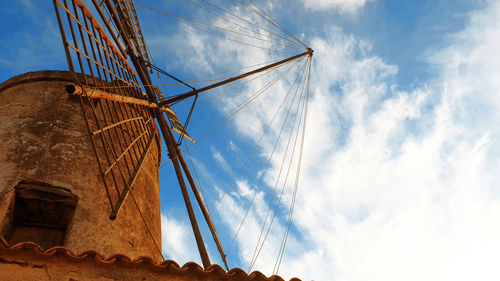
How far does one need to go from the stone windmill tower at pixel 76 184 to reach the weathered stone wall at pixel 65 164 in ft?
0.04

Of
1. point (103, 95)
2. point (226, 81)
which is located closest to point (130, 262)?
point (103, 95)

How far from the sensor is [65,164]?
499 cm

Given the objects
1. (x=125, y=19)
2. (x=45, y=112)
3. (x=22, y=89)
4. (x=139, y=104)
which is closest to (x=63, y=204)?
(x=45, y=112)

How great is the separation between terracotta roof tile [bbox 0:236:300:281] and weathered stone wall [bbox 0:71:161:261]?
1199mm

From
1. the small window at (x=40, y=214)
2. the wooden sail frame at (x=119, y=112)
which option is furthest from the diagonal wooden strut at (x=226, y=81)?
the small window at (x=40, y=214)

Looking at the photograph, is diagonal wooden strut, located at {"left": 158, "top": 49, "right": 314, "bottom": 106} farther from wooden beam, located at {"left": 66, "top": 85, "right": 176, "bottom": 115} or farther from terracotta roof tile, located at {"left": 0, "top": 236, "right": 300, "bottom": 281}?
terracotta roof tile, located at {"left": 0, "top": 236, "right": 300, "bottom": 281}

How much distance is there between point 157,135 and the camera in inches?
314

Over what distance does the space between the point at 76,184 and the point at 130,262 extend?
2.01m

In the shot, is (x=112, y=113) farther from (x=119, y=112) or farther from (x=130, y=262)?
(x=130, y=262)

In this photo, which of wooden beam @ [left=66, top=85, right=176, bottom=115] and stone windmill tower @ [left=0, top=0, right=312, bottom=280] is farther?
wooden beam @ [left=66, top=85, right=176, bottom=115]

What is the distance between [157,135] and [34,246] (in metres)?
5.00

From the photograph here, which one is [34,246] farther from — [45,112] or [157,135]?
[157,135]

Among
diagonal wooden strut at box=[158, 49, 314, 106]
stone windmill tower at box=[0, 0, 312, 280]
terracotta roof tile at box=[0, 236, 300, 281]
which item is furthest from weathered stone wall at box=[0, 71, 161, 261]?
diagonal wooden strut at box=[158, 49, 314, 106]

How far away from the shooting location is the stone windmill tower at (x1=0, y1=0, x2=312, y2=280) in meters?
3.25
